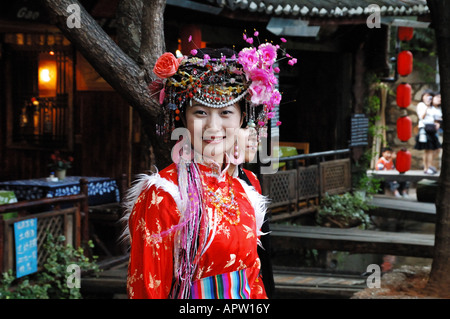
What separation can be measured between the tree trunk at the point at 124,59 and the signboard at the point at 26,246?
2705mm

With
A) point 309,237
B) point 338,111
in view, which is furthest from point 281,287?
point 338,111

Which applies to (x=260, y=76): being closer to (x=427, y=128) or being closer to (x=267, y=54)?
(x=267, y=54)

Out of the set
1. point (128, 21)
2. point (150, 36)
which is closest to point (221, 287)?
point (150, 36)

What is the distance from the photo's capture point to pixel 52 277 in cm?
630

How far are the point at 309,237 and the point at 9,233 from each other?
430 cm

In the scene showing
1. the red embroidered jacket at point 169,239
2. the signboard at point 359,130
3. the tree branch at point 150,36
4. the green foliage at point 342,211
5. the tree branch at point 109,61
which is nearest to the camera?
the red embroidered jacket at point 169,239

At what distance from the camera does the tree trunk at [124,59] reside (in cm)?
386

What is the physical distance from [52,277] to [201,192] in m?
4.17

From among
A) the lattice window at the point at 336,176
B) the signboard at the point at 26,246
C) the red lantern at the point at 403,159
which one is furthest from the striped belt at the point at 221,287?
the red lantern at the point at 403,159

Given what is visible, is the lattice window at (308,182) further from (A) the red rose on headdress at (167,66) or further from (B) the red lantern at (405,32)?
(A) the red rose on headdress at (167,66)

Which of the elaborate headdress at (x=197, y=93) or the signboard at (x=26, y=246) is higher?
the elaborate headdress at (x=197, y=93)

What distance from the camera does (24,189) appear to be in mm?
8789

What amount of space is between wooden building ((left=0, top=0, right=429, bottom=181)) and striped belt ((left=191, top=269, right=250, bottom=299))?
5866mm
